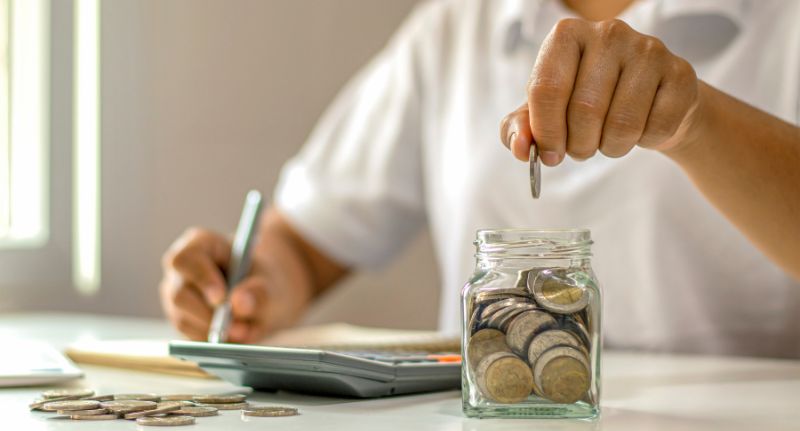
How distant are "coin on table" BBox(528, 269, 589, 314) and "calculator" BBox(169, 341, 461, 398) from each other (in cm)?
13

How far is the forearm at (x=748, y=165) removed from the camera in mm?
694

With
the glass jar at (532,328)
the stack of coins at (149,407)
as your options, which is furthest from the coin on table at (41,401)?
the glass jar at (532,328)

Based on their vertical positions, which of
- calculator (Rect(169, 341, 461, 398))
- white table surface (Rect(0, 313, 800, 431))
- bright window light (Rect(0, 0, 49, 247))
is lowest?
white table surface (Rect(0, 313, 800, 431))

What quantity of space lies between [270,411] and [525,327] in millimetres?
157

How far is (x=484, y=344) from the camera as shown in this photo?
1.84 ft

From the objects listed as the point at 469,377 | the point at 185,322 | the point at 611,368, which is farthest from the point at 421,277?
the point at 469,377

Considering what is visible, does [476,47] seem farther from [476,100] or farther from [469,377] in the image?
[469,377]

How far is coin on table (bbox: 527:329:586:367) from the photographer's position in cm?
54

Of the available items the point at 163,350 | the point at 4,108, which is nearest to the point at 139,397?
the point at 163,350

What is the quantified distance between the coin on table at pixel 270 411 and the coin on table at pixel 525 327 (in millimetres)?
138

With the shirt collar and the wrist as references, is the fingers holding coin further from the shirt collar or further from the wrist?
the shirt collar

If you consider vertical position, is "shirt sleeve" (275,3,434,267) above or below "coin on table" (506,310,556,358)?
above

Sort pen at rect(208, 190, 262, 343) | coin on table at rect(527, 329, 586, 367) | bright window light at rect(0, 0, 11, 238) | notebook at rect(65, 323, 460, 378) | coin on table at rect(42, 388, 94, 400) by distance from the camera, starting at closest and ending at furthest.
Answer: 1. coin on table at rect(527, 329, 586, 367)
2. coin on table at rect(42, 388, 94, 400)
3. notebook at rect(65, 323, 460, 378)
4. pen at rect(208, 190, 262, 343)
5. bright window light at rect(0, 0, 11, 238)

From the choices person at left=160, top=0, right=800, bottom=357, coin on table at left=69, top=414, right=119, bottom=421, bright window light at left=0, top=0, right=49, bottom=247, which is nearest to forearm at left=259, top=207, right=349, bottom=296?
person at left=160, top=0, right=800, bottom=357
